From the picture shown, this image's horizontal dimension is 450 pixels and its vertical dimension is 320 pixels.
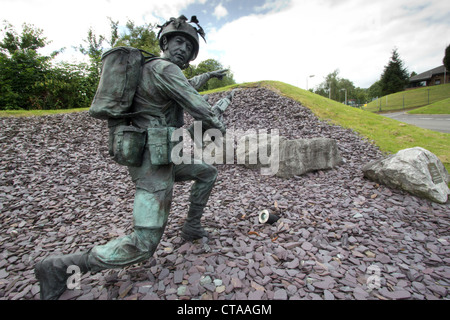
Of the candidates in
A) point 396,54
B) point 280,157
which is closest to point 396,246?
point 280,157

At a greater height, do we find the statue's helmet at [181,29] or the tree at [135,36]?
the tree at [135,36]

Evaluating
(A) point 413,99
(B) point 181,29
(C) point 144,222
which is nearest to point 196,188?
(C) point 144,222

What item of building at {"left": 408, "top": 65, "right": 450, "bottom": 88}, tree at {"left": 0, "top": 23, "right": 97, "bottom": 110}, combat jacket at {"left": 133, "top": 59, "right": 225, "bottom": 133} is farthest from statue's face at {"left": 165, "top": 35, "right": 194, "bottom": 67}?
building at {"left": 408, "top": 65, "right": 450, "bottom": 88}

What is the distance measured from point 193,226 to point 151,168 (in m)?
1.15

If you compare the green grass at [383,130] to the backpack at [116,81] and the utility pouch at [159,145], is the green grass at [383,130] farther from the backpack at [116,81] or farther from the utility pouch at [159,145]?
the backpack at [116,81]

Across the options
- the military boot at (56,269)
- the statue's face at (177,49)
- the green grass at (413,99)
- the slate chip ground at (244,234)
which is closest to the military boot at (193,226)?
the slate chip ground at (244,234)

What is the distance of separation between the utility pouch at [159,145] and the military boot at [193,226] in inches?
39.0

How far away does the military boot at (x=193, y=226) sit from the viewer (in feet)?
9.89

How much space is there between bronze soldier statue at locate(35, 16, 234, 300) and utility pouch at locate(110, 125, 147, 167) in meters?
0.09

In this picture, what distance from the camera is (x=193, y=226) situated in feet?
10.0

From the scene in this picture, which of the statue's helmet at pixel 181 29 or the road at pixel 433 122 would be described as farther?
the road at pixel 433 122

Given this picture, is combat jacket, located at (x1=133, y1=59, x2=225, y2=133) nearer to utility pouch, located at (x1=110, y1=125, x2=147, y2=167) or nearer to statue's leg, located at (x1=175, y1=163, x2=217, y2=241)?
utility pouch, located at (x1=110, y1=125, x2=147, y2=167)

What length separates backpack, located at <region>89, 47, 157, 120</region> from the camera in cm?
211
